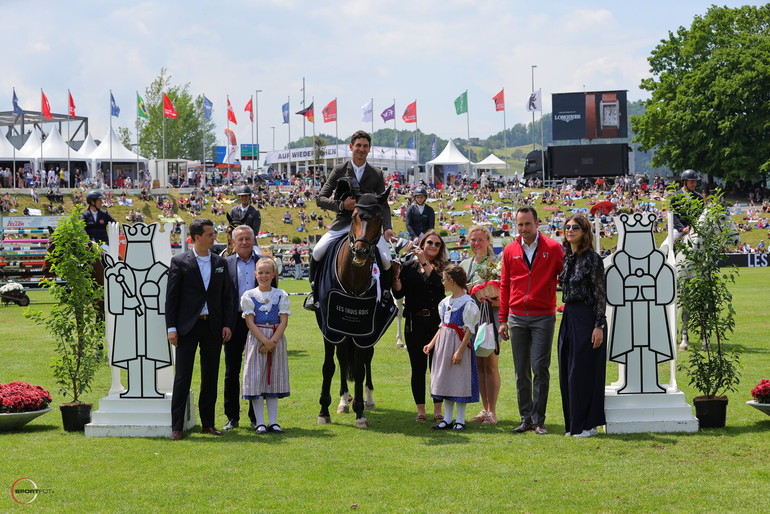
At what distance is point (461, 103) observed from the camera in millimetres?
70125

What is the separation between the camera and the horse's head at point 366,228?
833cm

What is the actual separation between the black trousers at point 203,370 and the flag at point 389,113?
63246mm

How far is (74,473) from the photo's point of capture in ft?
23.0

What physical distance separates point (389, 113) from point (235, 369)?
63.2 metres

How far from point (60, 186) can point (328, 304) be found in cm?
5170

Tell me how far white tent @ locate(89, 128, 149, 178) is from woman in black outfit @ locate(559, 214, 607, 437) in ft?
185

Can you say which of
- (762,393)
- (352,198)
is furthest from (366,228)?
(762,393)

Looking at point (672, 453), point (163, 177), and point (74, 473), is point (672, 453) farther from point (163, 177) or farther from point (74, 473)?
point (163, 177)

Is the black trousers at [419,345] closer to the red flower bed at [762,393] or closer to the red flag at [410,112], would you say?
the red flower bed at [762,393]

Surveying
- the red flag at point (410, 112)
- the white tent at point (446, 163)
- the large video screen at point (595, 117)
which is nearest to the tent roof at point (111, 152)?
the red flag at point (410, 112)

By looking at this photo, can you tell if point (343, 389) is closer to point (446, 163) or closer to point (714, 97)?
point (714, 97)

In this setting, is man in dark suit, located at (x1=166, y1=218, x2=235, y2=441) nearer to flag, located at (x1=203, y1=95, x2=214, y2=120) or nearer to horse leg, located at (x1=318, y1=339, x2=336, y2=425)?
horse leg, located at (x1=318, y1=339, x2=336, y2=425)

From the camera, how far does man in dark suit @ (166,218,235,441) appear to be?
839 centimetres

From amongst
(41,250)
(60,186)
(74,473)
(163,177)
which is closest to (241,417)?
(74,473)
